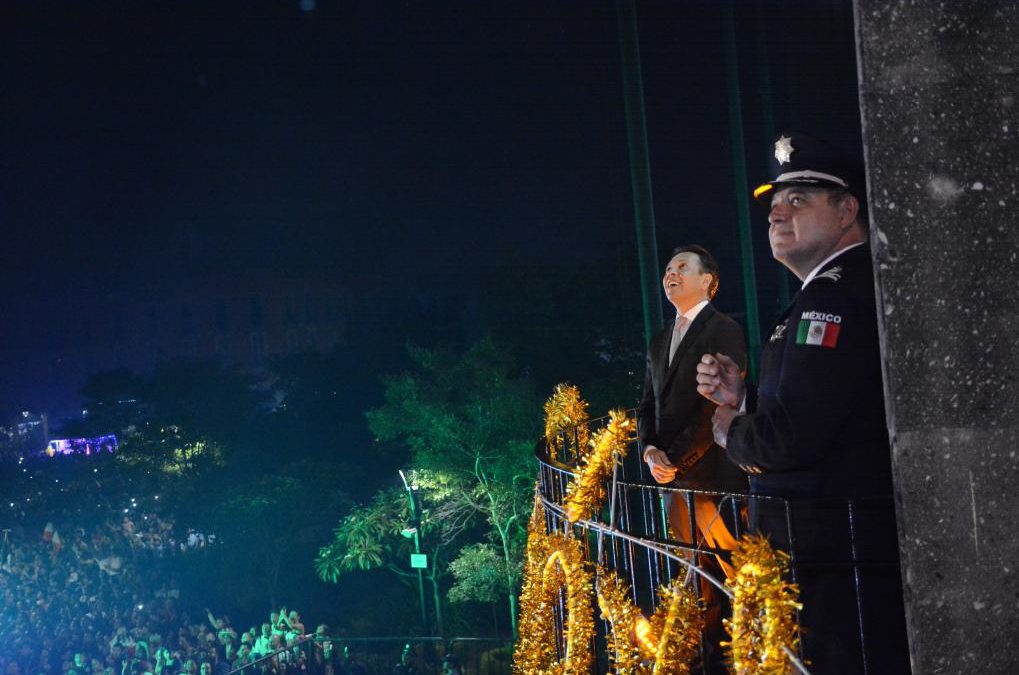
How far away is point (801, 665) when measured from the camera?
2445 millimetres

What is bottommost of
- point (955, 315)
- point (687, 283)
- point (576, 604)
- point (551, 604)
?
point (551, 604)

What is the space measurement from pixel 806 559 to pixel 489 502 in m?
25.2

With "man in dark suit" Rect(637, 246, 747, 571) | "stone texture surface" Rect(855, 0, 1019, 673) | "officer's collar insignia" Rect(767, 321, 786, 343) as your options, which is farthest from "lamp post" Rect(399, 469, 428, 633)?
"stone texture surface" Rect(855, 0, 1019, 673)

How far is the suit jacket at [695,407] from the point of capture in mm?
4559

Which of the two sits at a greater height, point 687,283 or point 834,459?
point 687,283

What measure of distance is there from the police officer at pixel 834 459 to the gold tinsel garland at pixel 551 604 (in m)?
1.58

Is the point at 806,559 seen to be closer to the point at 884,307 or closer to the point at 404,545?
the point at 884,307

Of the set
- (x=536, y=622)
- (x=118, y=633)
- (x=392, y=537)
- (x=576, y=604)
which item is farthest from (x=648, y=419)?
(x=392, y=537)

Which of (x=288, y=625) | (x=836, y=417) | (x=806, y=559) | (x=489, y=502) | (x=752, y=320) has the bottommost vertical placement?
(x=288, y=625)

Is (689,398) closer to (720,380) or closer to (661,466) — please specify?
(661,466)

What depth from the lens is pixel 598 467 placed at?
156 inches

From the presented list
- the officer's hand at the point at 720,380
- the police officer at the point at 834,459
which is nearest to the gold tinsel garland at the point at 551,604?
the officer's hand at the point at 720,380

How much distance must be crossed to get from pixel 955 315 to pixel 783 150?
1026 millimetres

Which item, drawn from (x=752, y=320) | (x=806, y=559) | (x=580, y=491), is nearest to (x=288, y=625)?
(x=752, y=320)
